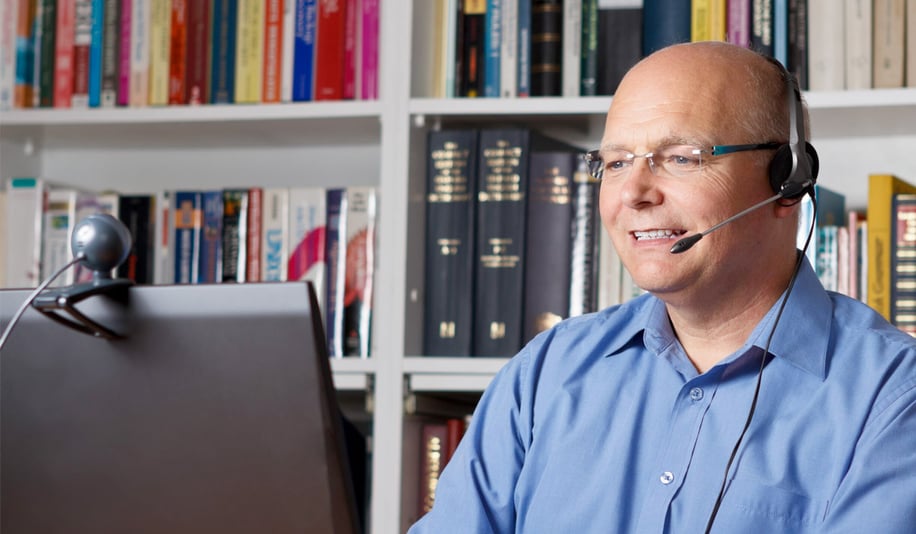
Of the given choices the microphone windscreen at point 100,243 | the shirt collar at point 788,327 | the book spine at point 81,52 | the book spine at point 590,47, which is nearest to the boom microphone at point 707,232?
the shirt collar at point 788,327

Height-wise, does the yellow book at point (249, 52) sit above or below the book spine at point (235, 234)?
above

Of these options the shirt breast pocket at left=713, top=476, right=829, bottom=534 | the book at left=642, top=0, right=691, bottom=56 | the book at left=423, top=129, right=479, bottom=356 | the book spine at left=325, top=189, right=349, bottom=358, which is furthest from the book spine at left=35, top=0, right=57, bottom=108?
the shirt breast pocket at left=713, top=476, right=829, bottom=534

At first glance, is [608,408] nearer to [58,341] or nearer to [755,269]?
[755,269]

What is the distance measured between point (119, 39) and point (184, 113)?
8.4 inches

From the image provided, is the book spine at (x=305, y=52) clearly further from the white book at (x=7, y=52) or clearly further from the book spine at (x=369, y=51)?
the white book at (x=7, y=52)

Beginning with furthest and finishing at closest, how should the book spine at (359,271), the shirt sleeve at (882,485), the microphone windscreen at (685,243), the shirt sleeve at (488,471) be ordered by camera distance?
1. the book spine at (359,271)
2. the shirt sleeve at (488,471)
3. the microphone windscreen at (685,243)
4. the shirt sleeve at (882,485)

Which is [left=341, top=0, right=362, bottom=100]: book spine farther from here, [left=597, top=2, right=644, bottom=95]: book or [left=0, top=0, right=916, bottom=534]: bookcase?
[left=597, top=2, right=644, bottom=95]: book

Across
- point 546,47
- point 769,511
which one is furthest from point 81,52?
point 769,511

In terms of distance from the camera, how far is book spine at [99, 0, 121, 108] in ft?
7.50

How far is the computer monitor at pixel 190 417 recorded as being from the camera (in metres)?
1.12

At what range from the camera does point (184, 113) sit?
222 cm

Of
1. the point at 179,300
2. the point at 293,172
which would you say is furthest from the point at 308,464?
the point at 293,172

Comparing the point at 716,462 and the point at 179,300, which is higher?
the point at 179,300

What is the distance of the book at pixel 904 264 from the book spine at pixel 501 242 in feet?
1.92
